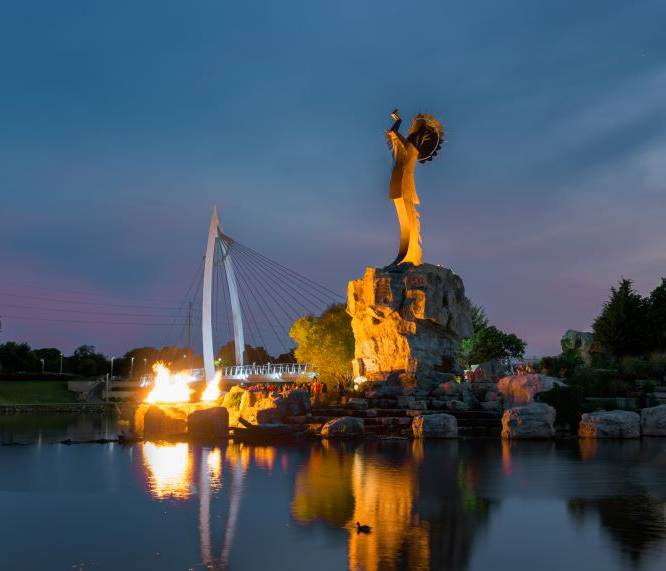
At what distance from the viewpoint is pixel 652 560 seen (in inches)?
389

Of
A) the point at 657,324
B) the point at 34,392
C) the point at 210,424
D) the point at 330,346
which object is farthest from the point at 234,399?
the point at 34,392

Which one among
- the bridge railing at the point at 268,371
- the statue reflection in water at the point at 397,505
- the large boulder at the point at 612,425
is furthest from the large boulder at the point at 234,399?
the statue reflection in water at the point at 397,505

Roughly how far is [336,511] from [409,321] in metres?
26.1

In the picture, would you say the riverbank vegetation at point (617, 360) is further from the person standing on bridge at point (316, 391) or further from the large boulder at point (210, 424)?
the large boulder at point (210, 424)

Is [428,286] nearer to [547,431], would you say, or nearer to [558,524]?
[547,431]

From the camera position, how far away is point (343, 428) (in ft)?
97.8

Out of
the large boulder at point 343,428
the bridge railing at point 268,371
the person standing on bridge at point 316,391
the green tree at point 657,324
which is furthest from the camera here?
the bridge railing at point 268,371

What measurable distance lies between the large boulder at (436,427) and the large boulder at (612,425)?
16.1ft

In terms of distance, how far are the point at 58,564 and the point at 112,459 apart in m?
13.2

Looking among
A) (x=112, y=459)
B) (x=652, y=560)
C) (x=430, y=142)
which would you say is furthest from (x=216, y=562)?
(x=430, y=142)

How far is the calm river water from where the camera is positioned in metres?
10.2

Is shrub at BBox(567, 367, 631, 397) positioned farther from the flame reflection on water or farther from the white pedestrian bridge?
the white pedestrian bridge

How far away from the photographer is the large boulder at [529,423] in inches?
1136

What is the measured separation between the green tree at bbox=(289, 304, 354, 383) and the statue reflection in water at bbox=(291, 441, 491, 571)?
2510cm
